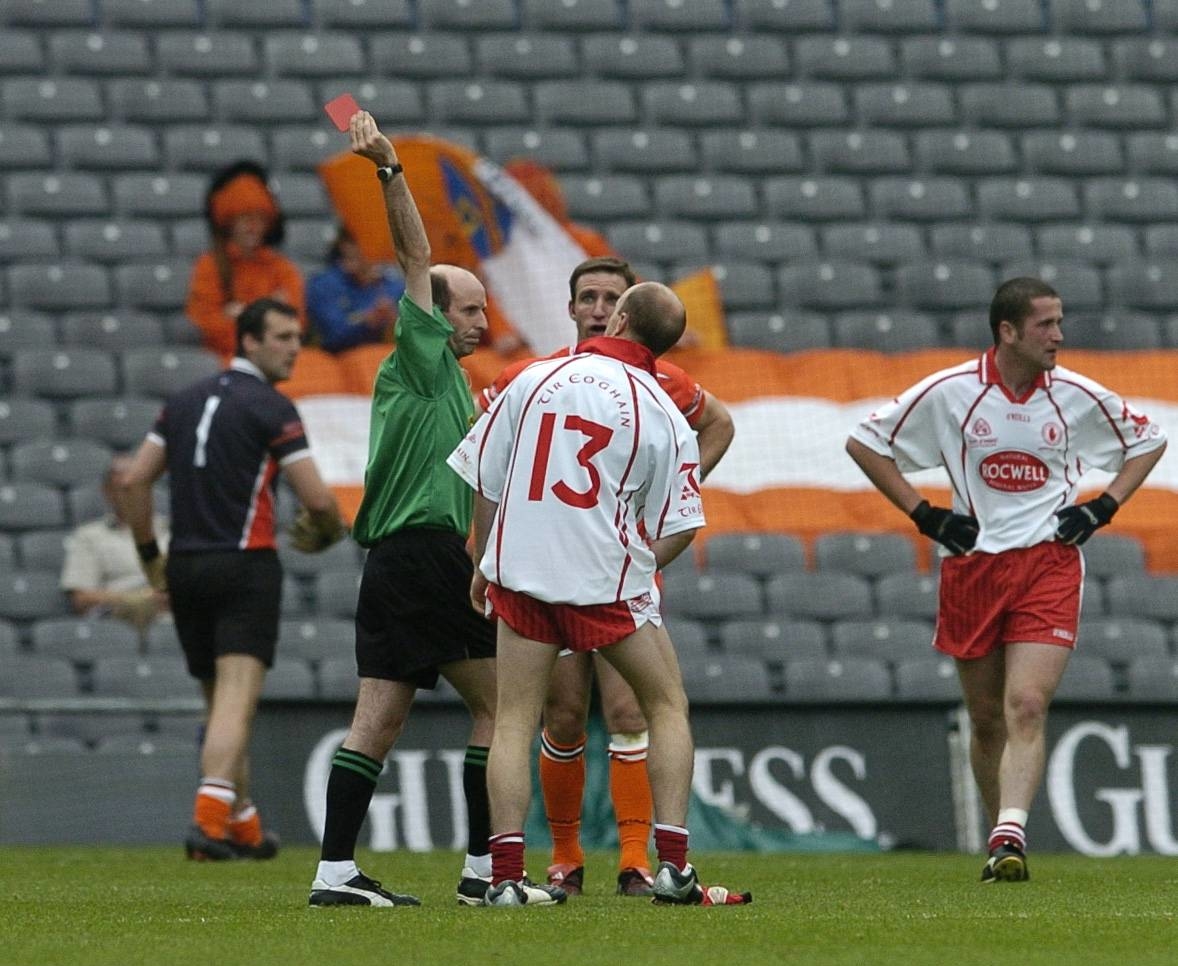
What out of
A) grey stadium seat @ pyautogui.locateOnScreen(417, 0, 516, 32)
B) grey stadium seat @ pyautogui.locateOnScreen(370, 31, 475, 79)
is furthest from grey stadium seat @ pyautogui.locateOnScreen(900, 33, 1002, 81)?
grey stadium seat @ pyautogui.locateOnScreen(370, 31, 475, 79)

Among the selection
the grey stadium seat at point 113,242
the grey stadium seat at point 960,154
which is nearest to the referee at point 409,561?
the grey stadium seat at point 113,242

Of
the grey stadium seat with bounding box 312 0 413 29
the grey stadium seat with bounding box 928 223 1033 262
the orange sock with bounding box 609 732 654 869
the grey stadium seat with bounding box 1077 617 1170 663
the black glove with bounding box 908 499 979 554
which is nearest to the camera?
the orange sock with bounding box 609 732 654 869

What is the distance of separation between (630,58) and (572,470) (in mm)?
11000

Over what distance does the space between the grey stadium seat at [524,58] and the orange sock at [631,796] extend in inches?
396

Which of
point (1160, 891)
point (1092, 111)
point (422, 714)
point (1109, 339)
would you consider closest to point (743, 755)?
point (422, 714)

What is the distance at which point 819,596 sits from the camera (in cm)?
1223

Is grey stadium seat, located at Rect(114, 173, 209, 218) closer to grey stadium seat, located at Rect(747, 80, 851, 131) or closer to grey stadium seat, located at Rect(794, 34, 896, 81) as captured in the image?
grey stadium seat, located at Rect(747, 80, 851, 131)

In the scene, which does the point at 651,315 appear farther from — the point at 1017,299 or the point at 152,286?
the point at 152,286

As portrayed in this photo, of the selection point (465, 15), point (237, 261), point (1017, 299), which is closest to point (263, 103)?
point (465, 15)

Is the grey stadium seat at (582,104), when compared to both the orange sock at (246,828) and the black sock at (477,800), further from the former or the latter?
the black sock at (477,800)

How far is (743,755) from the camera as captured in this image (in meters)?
9.72

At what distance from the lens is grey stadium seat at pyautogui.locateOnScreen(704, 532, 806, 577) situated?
12.5 m

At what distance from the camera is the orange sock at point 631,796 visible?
6387 mm

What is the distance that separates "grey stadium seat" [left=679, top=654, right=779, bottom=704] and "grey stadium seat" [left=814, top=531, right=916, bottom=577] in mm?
1280
